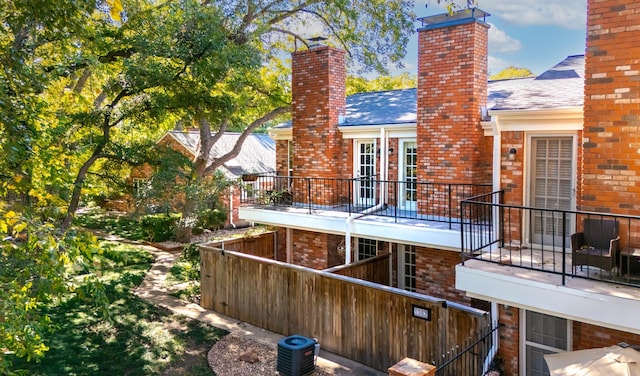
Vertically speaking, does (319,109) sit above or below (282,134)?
above

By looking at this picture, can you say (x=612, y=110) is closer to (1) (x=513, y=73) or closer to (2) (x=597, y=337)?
(2) (x=597, y=337)

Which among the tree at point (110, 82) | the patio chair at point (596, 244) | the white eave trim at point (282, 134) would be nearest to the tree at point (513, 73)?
the tree at point (110, 82)

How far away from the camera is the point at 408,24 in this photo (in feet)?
71.9

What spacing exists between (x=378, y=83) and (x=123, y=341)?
2613cm

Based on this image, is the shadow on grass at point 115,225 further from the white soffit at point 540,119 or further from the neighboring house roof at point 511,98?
the white soffit at point 540,119

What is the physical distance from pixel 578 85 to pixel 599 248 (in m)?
4.18

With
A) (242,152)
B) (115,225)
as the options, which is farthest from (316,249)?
(242,152)

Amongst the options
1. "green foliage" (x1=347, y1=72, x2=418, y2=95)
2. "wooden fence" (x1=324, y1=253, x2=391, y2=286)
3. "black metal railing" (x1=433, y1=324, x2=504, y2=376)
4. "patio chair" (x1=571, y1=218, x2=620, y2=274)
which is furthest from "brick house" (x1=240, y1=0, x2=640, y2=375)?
"green foliage" (x1=347, y1=72, x2=418, y2=95)

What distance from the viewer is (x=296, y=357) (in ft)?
31.3

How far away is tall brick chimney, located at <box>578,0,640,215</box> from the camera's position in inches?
316

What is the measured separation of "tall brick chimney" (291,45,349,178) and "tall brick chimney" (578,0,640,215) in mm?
8423

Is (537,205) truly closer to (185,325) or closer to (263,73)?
(185,325)

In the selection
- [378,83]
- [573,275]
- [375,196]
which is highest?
[378,83]

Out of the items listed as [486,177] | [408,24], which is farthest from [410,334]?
[408,24]
